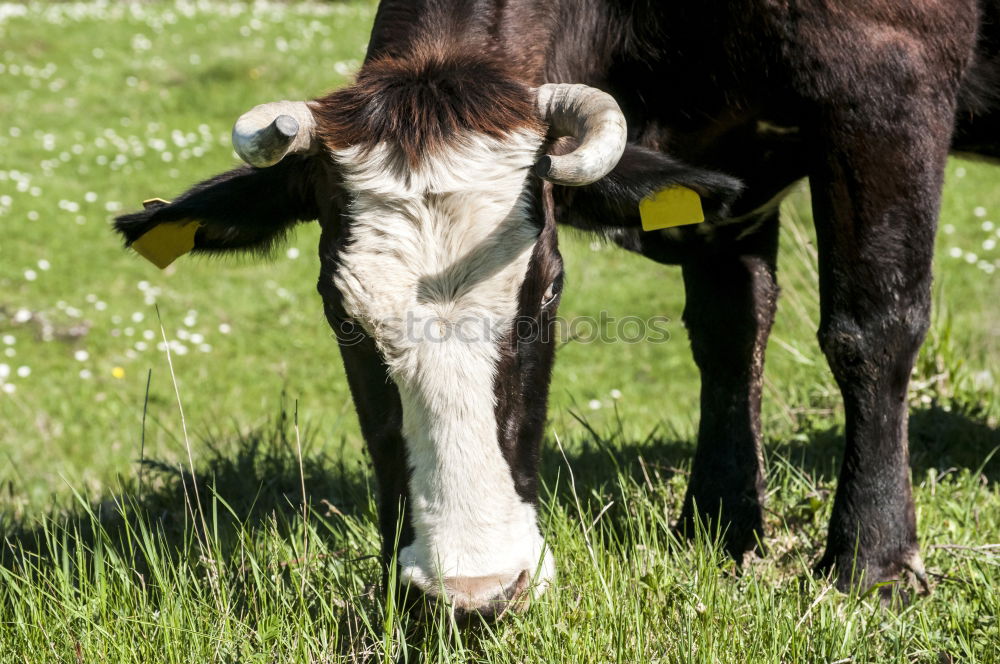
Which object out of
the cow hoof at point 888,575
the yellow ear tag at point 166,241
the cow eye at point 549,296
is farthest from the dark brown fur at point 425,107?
the cow hoof at point 888,575

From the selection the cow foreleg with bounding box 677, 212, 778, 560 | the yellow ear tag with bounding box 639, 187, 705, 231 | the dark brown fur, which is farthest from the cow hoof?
the dark brown fur

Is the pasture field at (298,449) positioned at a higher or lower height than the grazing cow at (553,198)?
lower

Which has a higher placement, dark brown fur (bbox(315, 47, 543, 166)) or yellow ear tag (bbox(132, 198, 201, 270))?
dark brown fur (bbox(315, 47, 543, 166))

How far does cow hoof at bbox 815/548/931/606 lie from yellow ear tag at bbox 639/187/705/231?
1.34 meters

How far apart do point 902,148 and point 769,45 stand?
59 centimetres

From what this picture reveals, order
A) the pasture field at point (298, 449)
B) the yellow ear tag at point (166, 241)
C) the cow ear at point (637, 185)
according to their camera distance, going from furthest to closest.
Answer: the yellow ear tag at point (166, 241) → the cow ear at point (637, 185) → the pasture field at point (298, 449)

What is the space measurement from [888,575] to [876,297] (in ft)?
3.20

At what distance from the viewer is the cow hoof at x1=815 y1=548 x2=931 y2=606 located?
3.73m

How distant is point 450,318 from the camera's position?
121 inches

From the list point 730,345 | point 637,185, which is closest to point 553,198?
point 637,185

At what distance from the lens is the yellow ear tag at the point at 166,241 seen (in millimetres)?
3783

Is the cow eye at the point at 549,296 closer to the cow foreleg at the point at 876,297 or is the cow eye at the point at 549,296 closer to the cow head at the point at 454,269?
the cow head at the point at 454,269

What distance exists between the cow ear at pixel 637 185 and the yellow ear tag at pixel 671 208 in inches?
1.1

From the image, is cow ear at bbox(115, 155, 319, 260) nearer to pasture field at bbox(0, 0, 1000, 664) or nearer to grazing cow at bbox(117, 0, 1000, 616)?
grazing cow at bbox(117, 0, 1000, 616)
